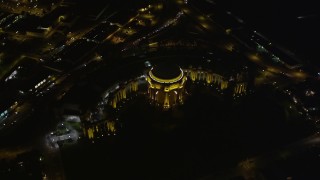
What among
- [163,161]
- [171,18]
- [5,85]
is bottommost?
[163,161]

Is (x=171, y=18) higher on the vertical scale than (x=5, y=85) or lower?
higher

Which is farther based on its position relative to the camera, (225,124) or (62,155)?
(225,124)

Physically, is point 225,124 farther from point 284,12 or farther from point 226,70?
point 284,12

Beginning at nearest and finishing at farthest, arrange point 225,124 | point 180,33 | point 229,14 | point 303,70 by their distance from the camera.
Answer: point 225,124, point 303,70, point 180,33, point 229,14

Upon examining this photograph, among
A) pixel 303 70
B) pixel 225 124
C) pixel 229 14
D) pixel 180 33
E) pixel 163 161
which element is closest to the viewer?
pixel 163 161

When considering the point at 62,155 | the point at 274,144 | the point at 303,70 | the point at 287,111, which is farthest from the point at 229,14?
the point at 62,155

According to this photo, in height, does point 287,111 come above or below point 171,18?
below

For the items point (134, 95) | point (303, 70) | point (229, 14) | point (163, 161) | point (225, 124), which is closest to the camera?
point (163, 161)

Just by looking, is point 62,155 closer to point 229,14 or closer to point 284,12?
point 229,14

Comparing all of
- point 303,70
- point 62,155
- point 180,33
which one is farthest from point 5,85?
point 303,70
